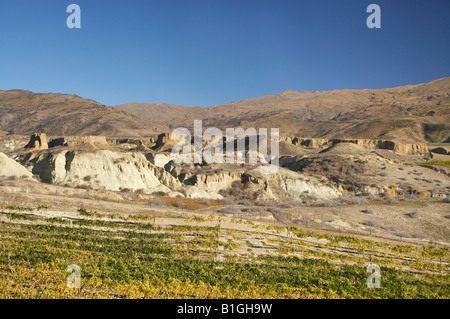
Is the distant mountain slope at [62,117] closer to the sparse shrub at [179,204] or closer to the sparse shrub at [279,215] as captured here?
the sparse shrub at [179,204]

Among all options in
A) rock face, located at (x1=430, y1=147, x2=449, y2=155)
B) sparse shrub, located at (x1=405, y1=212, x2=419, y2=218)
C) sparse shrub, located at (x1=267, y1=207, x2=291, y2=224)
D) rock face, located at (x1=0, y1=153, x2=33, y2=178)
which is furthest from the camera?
rock face, located at (x1=430, y1=147, x2=449, y2=155)

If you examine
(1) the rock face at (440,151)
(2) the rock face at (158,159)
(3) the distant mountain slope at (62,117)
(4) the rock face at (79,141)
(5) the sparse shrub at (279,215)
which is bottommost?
(5) the sparse shrub at (279,215)

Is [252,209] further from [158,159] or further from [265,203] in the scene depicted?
[158,159]

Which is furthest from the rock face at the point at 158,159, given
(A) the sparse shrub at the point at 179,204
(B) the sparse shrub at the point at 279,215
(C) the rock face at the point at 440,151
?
(C) the rock face at the point at 440,151

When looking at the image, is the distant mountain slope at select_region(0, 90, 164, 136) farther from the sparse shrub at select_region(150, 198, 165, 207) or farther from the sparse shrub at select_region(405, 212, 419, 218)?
the sparse shrub at select_region(405, 212, 419, 218)

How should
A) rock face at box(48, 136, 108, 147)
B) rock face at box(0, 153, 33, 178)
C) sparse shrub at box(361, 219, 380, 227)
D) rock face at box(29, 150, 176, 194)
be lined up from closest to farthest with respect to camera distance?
sparse shrub at box(361, 219, 380, 227), rock face at box(0, 153, 33, 178), rock face at box(29, 150, 176, 194), rock face at box(48, 136, 108, 147)

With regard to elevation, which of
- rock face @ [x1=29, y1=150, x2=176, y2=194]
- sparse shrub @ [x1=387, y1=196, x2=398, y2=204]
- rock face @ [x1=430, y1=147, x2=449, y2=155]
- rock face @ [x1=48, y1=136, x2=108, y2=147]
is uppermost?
rock face @ [x1=48, y1=136, x2=108, y2=147]

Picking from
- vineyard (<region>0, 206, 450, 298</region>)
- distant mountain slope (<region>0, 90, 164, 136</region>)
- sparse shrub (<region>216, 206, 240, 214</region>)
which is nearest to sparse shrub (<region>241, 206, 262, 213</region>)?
sparse shrub (<region>216, 206, 240, 214</region>)
